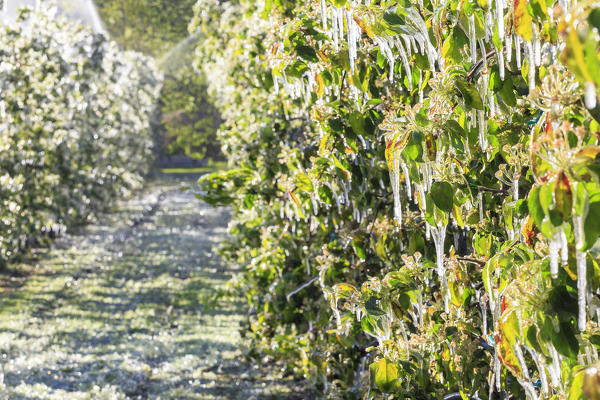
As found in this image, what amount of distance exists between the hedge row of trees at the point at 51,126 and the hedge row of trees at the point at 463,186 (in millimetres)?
7972

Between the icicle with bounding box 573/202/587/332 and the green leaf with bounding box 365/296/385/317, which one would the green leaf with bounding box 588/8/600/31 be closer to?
the icicle with bounding box 573/202/587/332

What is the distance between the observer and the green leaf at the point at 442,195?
148 centimetres

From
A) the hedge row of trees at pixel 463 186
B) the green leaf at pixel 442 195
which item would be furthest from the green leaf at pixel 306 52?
the green leaf at pixel 442 195

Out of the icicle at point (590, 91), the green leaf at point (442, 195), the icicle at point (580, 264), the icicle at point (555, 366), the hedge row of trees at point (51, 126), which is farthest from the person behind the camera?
the hedge row of trees at point (51, 126)

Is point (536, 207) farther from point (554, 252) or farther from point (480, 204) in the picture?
point (480, 204)

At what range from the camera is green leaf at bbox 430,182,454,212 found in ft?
4.84

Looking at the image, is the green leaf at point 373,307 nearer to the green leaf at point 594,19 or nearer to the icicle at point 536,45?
the icicle at point 536,45

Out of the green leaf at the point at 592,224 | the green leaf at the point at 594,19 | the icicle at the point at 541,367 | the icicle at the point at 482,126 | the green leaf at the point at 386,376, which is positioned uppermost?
the green leaf at the point at 594,19

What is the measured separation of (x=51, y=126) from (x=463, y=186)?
10884mm

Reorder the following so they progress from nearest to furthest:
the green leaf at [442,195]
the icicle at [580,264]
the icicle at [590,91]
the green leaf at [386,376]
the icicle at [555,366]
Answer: the icicle at [590,91], the icicle at [580,264], the icicle at [555,366], the green leaf at [442,195], the green leaf at [386,376]

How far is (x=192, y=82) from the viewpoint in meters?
29.9

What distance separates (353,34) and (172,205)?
61.6ft

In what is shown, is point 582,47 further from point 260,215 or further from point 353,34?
point 260,215

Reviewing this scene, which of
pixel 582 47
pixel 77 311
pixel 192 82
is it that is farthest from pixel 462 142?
pixel 192 82
